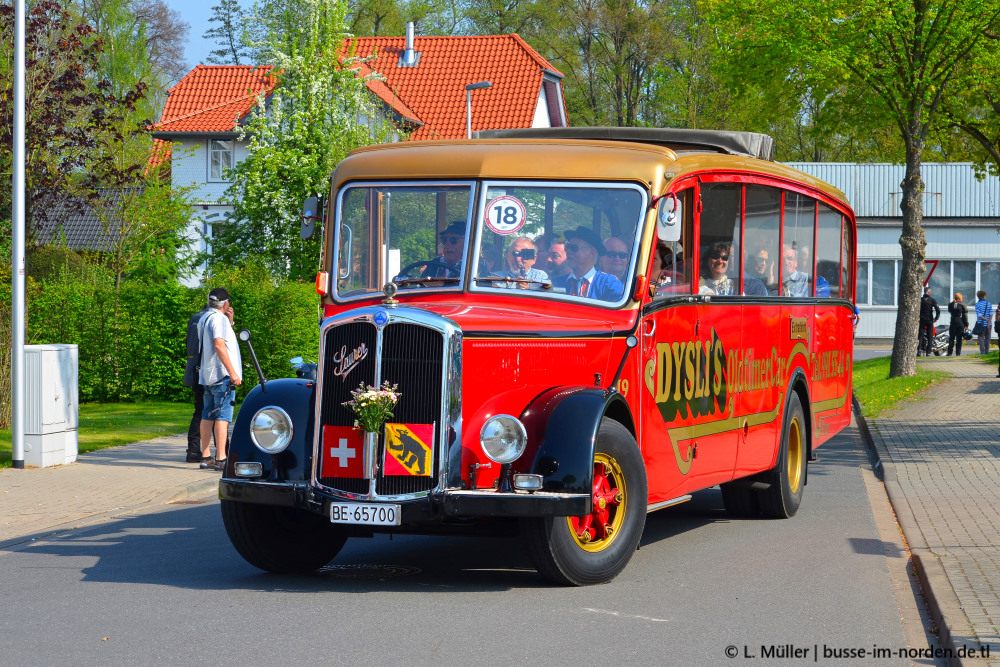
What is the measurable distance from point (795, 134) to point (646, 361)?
55.0 m

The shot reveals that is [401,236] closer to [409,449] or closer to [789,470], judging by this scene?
[409,449]

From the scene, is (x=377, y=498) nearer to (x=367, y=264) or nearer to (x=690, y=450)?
(x=367, y=264)

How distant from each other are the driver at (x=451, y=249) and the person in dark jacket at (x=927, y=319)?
96.9 feet

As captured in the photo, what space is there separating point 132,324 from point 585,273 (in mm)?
15486

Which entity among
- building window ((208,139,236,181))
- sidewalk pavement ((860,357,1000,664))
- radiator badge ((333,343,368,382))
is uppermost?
building window ((208,139,236,181))

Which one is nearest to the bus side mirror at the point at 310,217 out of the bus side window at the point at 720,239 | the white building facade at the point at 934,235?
the bus side window at the point at 720,239

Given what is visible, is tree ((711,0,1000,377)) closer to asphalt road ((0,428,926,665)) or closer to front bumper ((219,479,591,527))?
asphalt road ((0,428,926,665))

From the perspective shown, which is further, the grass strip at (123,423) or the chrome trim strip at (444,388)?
the grass strip at (123,423)

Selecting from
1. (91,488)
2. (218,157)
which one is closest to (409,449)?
(91,488)

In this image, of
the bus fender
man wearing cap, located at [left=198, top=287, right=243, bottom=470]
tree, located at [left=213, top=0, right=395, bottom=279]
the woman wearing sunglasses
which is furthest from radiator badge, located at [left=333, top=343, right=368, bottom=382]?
Result: tree, located at [left=213, top=0, right=395, bottom=279]

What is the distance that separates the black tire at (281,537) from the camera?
7859mm

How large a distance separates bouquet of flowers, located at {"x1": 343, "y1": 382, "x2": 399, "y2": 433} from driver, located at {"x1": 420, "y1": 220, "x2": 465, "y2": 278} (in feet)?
3.79

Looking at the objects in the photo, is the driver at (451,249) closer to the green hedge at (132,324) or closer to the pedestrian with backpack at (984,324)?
the green hedge at (132,324)

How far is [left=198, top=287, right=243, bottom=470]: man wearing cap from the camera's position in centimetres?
1343
